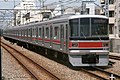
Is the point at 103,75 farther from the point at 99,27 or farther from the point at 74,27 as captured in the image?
the point at 74,27

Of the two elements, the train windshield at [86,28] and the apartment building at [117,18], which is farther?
the apartment building at [117,18]

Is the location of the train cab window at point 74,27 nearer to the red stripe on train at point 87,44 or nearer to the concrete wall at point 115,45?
the red stripe on train at point 87,44

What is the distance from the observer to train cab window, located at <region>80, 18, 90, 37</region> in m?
14.5

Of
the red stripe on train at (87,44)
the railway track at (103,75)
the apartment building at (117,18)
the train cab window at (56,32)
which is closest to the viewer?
the railway track at (103,75)

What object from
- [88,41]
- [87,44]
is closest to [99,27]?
[88,41]

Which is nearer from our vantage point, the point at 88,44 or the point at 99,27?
the point at 88,44

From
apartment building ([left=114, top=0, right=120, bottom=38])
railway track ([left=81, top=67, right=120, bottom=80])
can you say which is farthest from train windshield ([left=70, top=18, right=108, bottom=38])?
apartment building ([left=114, top=0, right=120, bottom=38])

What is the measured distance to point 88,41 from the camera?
1437 centimetres

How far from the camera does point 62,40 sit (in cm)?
1616

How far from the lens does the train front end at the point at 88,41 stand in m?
14.4

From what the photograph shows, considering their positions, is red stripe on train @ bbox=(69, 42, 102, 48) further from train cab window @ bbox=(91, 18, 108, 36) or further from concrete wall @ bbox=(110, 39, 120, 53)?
concrete wall @ bbox=(110, 39, 120, 53)

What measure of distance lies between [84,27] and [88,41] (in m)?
0.67

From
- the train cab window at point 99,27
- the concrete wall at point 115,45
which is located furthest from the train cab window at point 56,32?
the concrete wall at point 115,45

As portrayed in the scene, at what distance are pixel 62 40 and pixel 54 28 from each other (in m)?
2.36
